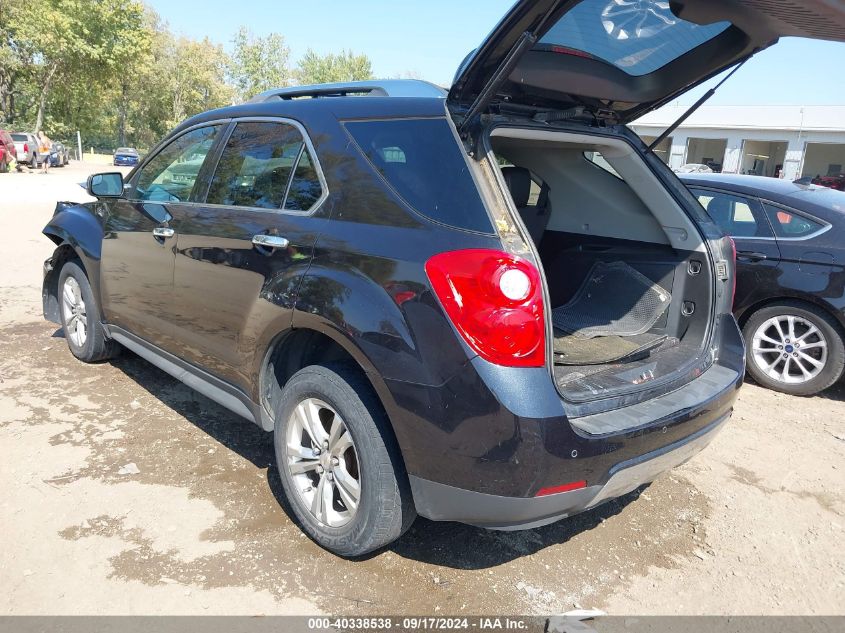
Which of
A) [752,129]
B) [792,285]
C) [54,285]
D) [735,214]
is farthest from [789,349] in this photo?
[752,129]

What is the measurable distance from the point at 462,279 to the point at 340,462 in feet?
3.19

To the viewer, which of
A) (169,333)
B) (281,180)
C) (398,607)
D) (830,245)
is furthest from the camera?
(830,245)

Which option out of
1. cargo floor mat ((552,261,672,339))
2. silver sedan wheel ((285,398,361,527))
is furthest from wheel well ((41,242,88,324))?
cargo floor mat ((552,261,672,339))

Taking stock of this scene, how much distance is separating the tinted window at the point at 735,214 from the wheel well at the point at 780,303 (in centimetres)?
53

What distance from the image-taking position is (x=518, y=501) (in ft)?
7.27

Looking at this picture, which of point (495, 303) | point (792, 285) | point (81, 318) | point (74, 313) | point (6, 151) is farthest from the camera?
point (6, 151)

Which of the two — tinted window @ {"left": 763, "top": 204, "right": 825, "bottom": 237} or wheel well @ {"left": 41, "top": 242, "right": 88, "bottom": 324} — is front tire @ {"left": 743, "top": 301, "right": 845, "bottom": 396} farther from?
wheel well @ {"left": 41, "top": 242, "right": 88, "bottom": 324}

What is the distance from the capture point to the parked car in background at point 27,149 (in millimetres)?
29812

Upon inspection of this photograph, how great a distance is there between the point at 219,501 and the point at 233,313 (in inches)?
36.1

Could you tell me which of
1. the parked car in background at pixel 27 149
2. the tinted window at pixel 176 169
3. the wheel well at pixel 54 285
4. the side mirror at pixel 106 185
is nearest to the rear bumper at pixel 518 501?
the tinted window at pixel 176 169

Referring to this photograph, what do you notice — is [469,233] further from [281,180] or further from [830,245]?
[830,245]

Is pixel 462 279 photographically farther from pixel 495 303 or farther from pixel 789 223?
pixel 789 223

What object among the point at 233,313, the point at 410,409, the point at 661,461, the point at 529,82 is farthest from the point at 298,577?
the point at 529,82

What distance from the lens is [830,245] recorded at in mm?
4855
